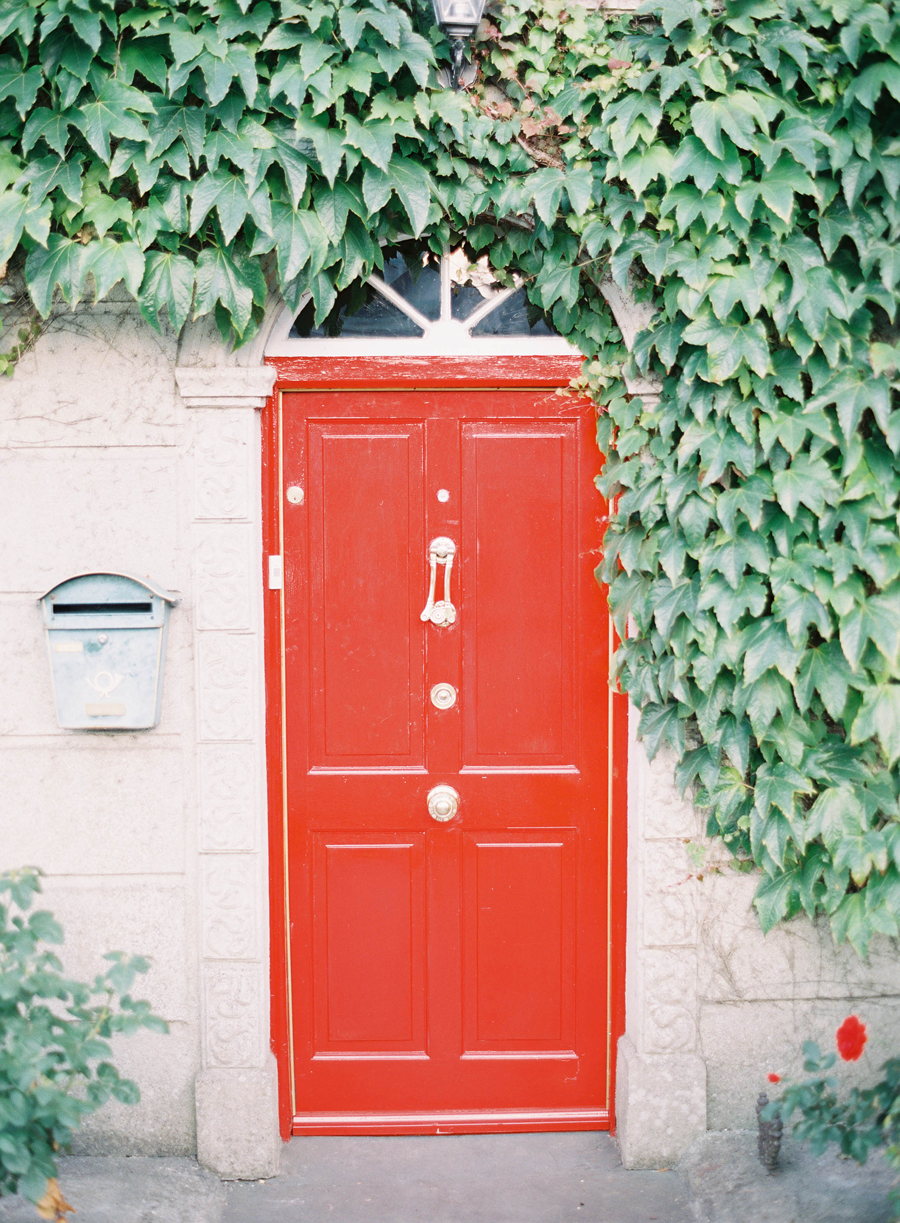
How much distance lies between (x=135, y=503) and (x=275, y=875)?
4.25ft

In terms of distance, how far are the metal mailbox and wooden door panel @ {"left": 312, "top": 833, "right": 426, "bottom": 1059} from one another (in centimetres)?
78

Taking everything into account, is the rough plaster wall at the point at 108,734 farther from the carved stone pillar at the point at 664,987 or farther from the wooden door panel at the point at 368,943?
the carved stone pillar at the point at 664,987

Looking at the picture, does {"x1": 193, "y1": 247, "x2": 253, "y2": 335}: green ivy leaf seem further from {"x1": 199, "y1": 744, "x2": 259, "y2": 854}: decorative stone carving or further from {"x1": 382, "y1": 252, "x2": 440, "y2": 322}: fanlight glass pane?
{"x1": 199, "y1": 744, "x2": 259, "y2": 854}: decorative stone carving

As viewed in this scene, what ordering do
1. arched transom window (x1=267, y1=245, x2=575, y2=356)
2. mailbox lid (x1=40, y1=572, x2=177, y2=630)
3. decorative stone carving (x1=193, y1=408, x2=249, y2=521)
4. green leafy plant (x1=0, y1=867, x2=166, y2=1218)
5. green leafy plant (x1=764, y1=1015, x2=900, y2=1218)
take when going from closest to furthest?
1. green leafy plant (x1=0, y1=867, x2=166, y2=1218)
2. green leafy plant (x1=764, y1=1015, x2=900, y2=1218)
3. mailbox lid (x1=40, y1=572, x2=177, y2=630)
4. decorative stone carving (x1=193, y1=408, x2=249, y2=521)
5. arched transom window (x1=267, y1=245, x2=575, y2=356)

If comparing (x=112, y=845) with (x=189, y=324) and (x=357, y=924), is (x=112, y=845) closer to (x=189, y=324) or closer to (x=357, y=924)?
(x=357, y=924)

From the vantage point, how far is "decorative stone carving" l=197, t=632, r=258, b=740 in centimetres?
304

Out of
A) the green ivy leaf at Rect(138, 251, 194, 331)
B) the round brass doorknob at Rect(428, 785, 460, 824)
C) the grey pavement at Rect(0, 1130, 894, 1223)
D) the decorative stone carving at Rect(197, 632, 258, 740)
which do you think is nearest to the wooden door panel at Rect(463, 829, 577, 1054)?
the round brass doorknob at Rect(428, 785, 460, 824)

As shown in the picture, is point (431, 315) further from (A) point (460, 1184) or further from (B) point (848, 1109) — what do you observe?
(A) point (460, 1184)

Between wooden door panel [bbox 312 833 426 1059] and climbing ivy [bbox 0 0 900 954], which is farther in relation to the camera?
wooden door panel [bbox 312 833 426 1059]

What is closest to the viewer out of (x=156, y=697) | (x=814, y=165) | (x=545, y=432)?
(x=814, y=165)

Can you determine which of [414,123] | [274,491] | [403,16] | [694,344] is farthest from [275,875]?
[403,16]

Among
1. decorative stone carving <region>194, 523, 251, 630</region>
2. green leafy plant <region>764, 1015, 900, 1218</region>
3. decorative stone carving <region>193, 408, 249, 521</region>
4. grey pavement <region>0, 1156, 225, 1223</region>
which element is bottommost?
grey pavement <region>0, 1156, 225, 1223</region>

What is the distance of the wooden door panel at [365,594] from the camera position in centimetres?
316

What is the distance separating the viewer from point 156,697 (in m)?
2.94
